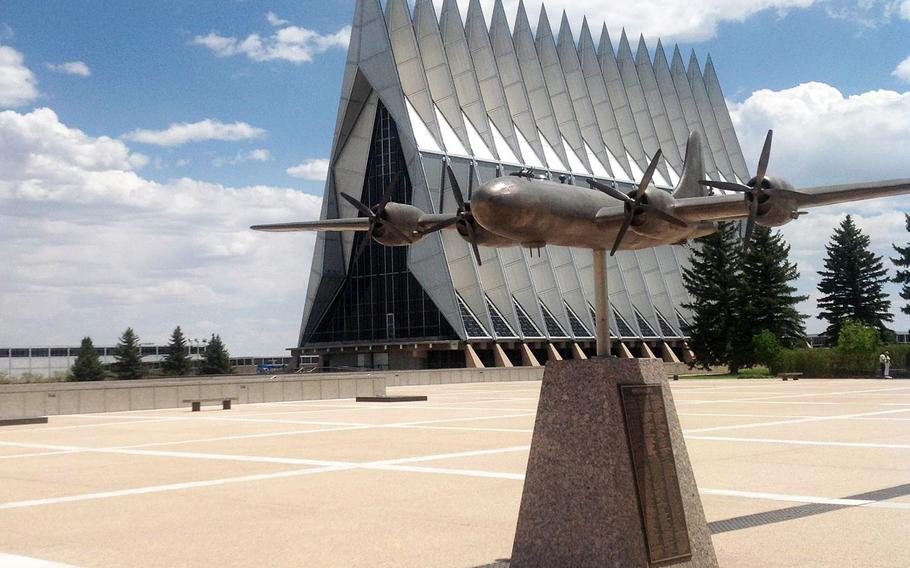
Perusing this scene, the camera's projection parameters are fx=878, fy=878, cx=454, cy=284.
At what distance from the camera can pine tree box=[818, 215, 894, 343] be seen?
82938 mm

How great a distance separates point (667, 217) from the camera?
8.11 meters

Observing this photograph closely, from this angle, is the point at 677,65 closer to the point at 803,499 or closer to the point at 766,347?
the point at 766,347

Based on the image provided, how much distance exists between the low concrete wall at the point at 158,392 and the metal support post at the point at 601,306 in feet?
88.3

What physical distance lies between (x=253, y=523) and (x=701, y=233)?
19.0 ft

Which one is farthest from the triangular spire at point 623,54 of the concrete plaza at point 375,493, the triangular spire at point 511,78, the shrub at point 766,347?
the concrete plaza at point 375,493

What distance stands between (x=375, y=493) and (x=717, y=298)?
60.2 meters

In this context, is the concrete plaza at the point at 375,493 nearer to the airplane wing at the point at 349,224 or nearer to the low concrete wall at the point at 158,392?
the airplane wing at the point at 349,224

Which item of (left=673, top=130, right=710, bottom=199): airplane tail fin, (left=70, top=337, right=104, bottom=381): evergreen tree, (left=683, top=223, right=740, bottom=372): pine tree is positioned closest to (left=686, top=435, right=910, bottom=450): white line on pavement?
(left=673, top=130, right=710, bottom=199): airplane tail fin

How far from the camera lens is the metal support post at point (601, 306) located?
7961 millimetres

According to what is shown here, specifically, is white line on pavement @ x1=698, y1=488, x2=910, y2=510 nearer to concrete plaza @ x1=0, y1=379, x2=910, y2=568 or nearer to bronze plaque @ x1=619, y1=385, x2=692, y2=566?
concrete plaza @ x1=0, y1=379, x2=910, y2=568

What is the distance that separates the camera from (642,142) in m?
89.8

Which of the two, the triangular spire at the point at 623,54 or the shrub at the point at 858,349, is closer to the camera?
the shrub at the point at 858,349

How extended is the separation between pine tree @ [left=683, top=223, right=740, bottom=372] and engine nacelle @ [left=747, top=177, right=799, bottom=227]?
6034cm

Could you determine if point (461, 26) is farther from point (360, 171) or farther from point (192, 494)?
point (192, 494)
